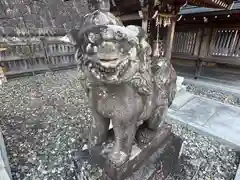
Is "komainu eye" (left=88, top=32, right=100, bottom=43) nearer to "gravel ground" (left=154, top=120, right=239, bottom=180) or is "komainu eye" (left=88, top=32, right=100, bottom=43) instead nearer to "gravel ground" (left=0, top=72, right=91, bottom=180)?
"gravel ground" (left=154, top=120, right=239, bottom=180)

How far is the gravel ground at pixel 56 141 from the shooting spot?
156cm

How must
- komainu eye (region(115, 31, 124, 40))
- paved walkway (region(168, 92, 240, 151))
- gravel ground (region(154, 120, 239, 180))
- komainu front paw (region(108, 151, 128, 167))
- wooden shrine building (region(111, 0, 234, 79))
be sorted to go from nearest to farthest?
komainu eye (region(115, 31, 124, 40))
komainu front paw (region(108, 151, 128, 167))
gravel ground (region(154, 120, 239, 180))
paved walkway (region(168, 92, 240, 151))
wooden shrine building (region(111, 0, 234, 79))

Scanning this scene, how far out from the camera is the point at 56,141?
195 cm

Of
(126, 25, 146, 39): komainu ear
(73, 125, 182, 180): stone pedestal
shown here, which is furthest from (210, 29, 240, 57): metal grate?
(126, 25, 146, 39): komainu ear

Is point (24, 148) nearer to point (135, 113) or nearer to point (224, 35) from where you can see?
point (135, 113)

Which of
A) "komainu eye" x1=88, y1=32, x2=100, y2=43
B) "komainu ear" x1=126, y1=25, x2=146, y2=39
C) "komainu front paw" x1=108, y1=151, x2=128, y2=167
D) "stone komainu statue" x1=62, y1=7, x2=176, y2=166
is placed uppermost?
"komainu ear" x1=126, y1=25, x2=146, y2=39

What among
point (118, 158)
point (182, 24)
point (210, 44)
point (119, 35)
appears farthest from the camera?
point (182, 24)

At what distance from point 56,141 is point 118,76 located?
1.71 m

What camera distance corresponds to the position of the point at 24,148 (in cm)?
185

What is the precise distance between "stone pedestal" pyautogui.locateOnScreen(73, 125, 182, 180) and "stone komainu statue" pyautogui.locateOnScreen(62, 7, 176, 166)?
9 cm

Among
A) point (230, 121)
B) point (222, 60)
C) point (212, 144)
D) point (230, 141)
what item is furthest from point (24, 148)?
point (222, 60)

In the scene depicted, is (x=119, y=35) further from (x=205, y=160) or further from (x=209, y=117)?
(x=209, y=117)

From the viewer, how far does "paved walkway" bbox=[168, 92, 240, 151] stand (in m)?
2.07

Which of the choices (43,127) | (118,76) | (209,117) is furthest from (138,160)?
(209,117)
